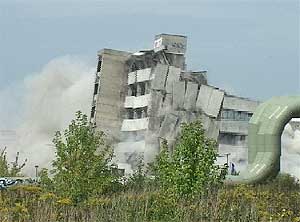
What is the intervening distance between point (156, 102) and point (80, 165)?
34299 mm

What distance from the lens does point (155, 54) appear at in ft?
171

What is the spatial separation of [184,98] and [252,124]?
95.1 feet

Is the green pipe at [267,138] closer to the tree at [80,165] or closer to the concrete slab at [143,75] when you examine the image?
the tree at [80,165]

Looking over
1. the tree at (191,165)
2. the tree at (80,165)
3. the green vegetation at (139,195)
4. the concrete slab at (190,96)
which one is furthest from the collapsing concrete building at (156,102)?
the tree at (191,165)

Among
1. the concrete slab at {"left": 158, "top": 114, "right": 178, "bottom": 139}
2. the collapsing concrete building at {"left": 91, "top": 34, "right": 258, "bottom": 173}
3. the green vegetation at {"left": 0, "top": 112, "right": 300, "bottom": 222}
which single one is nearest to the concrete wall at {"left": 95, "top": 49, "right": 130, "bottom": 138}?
the collapsing concrete building at {"left": 91, "top": 34, "right": 258, "bottom": 173}

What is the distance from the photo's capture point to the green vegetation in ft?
36.2

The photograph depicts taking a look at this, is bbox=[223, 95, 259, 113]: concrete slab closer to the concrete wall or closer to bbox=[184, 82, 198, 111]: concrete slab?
bbox=[184, 82, 198, 111]: concrete slab

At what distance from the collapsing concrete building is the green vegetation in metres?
30.5

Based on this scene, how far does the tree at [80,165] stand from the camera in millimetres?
15680

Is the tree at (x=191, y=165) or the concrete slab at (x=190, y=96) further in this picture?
the concrete slab at (x=190, y=96)

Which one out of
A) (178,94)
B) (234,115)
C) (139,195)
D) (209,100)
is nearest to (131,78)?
(178,94)

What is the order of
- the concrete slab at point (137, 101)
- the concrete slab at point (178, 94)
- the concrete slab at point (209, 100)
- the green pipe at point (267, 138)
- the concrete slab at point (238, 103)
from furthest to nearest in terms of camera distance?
the concrete slab at point (238, 103), the concrete slab at point (209, 100), the concrete slab at point (178, 94), the concrete slab at point (137, 101), the green pipe at point (267, 138)

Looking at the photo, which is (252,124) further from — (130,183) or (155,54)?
(155,54)

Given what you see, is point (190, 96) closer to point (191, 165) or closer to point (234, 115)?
point (234, 115)
